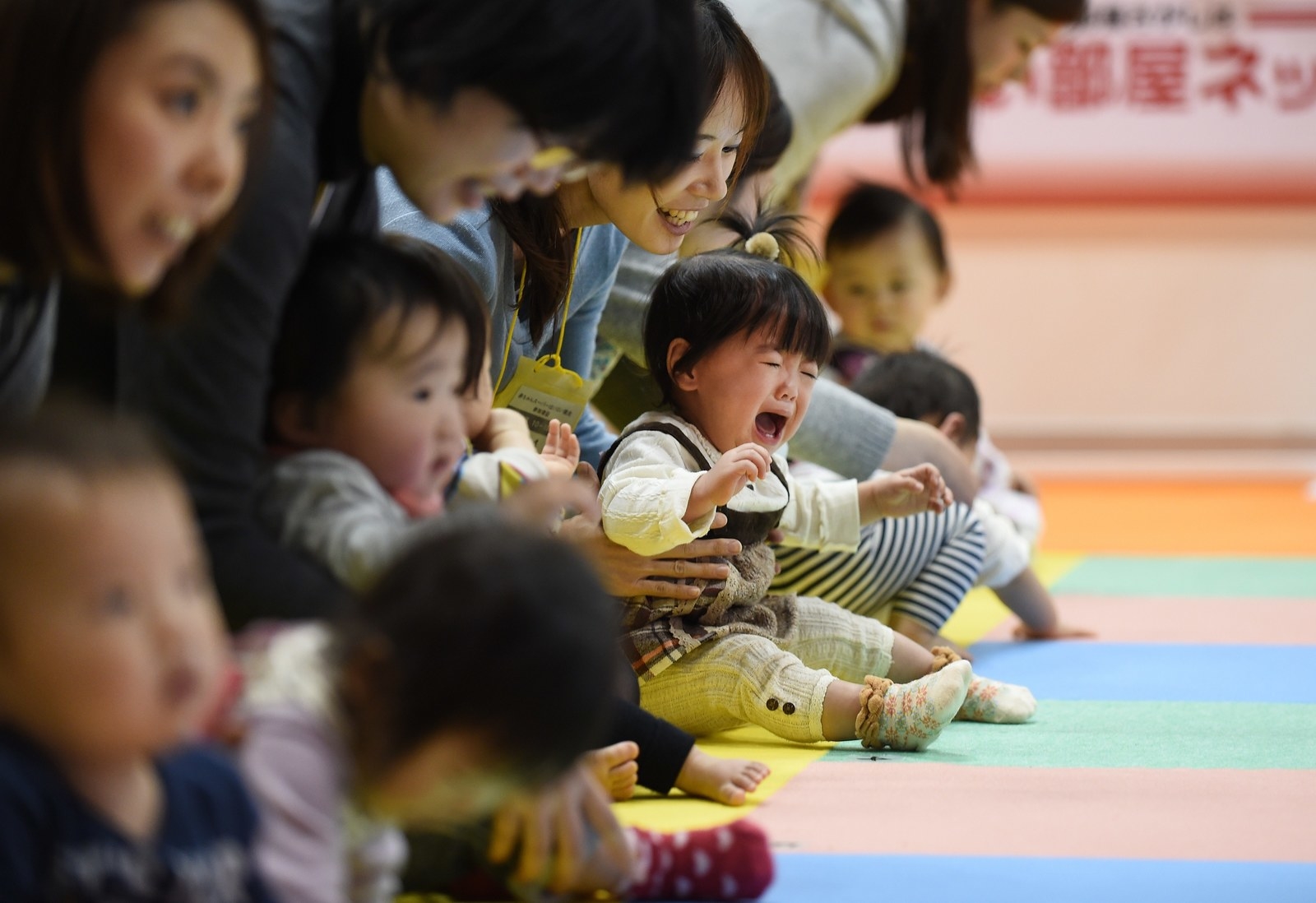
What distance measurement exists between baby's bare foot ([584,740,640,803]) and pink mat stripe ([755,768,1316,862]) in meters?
0.14

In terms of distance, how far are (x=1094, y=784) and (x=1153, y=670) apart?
80cm

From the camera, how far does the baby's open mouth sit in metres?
2.03

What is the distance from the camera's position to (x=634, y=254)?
2416mm

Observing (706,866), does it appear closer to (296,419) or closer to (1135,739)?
(296,419)

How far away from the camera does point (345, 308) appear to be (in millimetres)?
1213

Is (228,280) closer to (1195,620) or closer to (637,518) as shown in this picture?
(637,518)

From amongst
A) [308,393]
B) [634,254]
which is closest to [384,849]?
[308,393]

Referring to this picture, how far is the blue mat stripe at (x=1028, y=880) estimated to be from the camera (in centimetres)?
122

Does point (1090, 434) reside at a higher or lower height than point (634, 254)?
lower

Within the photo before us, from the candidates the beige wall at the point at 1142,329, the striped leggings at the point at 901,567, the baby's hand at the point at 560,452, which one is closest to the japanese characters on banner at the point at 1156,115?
the beige wall at the point at 1142,329

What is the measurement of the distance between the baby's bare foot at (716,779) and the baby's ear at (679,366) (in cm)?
59

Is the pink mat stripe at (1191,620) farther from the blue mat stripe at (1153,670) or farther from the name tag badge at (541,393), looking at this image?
the name tag badge at (541,393)

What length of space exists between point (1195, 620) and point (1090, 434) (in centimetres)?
306

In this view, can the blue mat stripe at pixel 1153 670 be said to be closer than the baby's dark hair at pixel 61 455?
No
